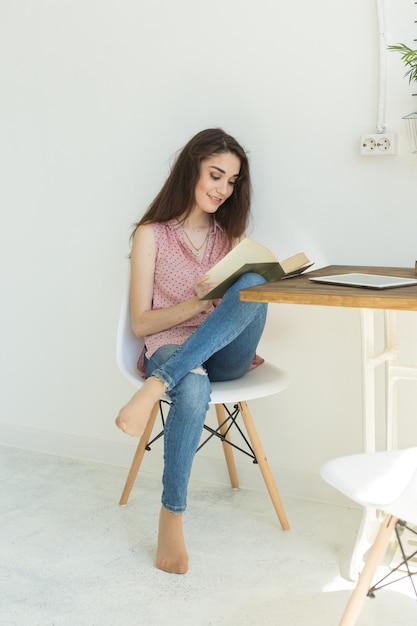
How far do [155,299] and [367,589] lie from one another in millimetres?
1203

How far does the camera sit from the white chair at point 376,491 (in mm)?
1206

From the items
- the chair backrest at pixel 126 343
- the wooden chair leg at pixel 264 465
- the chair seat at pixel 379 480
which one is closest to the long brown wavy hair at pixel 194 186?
the chair backrest at pixel 126 343

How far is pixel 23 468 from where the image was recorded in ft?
9.00

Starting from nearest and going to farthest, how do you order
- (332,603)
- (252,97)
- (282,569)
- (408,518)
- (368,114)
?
(408,518) < (332,603) < (282,569) < (368,114) < (252,97)

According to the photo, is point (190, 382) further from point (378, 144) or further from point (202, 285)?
point (378, 144)

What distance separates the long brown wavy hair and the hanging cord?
367mm

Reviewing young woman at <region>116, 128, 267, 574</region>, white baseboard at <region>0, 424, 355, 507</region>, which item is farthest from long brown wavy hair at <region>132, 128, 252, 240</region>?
white baseboard at <region>0, 424, 355, 507</region>

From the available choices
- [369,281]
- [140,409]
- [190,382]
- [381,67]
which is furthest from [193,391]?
[381,67]

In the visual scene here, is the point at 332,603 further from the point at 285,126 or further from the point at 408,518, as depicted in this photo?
the point at 285,126

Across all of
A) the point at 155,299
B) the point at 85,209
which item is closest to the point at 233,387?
the point at 155,299

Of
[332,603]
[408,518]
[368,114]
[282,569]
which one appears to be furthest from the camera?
[368,114]

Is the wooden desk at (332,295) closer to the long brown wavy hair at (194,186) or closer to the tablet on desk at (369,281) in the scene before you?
the tablet on desk at (369,281)

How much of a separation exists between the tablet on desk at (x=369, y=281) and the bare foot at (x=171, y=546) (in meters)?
0.65

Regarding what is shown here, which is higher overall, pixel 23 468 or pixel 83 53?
pixel 83 53
